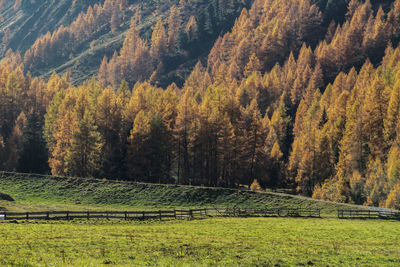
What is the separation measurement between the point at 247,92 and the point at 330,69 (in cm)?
4524

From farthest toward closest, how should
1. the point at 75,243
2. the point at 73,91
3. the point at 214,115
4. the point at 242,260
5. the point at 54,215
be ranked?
the point at 73,91 → the point at 214,115 → the point at 54,215 → the point at 75,243 → the point at 242,260

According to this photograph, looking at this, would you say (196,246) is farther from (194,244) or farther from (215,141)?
(215,141)

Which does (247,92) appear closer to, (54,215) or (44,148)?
(44,148)

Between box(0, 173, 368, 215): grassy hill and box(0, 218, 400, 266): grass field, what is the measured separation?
2992cm

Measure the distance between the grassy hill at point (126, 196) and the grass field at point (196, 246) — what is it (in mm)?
29923

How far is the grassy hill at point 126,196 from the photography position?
250 feet

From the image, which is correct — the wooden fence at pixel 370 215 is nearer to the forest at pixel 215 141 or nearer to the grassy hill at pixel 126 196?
the grassy hill at pixel 126 196

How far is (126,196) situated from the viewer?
275 ft

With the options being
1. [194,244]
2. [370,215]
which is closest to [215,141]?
[370,215]

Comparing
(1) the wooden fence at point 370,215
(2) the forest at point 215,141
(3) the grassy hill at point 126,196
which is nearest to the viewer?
(1) the wooden fence at point 370,215

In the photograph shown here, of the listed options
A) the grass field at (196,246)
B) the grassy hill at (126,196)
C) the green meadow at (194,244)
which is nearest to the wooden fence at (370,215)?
the green meadow at (194,244)

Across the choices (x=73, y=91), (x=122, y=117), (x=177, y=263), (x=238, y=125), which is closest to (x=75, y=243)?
(x=177, y=263)

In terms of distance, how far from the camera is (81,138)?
98.4 meters

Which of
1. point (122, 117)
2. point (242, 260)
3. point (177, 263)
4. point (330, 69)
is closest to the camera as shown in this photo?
point (177, 263)
